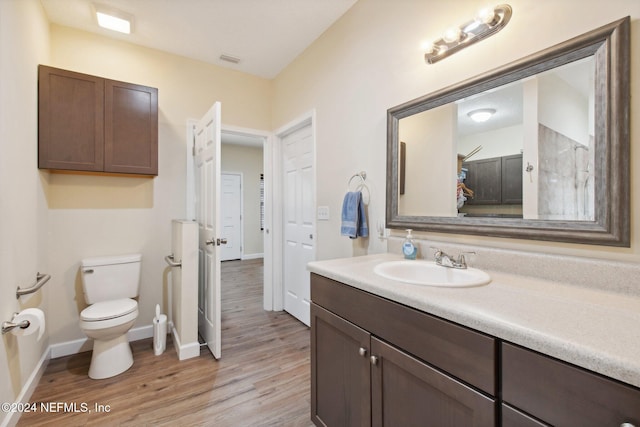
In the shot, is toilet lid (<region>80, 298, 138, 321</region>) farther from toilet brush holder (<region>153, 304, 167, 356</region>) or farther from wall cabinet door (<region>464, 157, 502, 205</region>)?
wall cabinet door (<region>464, 157, 502, 205</region>)

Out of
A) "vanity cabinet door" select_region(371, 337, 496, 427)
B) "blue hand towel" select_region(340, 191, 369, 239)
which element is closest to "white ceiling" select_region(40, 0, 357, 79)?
"blue hand towel" select_region(340, 191, 369, 239)

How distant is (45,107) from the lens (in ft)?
6.73

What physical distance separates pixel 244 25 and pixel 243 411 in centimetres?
276

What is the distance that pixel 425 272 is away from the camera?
142cm

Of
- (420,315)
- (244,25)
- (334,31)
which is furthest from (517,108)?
(244,25)

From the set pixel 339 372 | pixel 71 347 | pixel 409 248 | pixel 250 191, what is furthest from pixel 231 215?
pixel 339 372

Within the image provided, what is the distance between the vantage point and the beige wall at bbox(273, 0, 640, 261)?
3.46 feet

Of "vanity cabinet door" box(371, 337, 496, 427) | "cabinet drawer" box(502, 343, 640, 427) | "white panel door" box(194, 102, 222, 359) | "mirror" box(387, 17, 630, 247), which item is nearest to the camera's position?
"cabinet drawer" box(502, 343, 640, 427)

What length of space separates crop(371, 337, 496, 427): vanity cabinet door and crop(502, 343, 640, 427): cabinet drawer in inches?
3.6

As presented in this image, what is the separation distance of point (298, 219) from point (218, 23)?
71.3 inches

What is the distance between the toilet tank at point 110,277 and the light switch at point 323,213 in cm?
159

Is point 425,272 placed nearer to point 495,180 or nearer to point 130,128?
point 495,180

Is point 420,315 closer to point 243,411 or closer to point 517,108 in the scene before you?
point 517,108

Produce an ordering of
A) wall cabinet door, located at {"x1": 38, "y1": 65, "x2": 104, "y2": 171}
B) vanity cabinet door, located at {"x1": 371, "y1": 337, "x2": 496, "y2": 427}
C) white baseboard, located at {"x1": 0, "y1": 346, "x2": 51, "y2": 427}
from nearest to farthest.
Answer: vanity cabinet door, located at {"x1": 371, "y1": 337, "x2": 496, "y2": 427}, white baseboard, located at {"x1": 0, "y1": 346, "x2": 51, "y2": 427}, wall cabinet door, located at {"x1": 38, "y1": 65, "x2": 104, "y2": 171}
